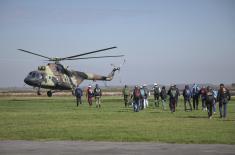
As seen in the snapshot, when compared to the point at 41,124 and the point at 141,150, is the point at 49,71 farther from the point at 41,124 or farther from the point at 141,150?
the point at 141,150

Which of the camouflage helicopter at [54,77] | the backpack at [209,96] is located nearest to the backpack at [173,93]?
the backpack at [209,96]

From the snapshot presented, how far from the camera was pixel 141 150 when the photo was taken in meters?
14.3

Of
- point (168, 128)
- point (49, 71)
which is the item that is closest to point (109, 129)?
point (168, 128)

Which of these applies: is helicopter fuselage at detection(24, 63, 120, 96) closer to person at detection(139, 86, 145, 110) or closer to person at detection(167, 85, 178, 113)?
person at detection(139, 86, 145, 110)

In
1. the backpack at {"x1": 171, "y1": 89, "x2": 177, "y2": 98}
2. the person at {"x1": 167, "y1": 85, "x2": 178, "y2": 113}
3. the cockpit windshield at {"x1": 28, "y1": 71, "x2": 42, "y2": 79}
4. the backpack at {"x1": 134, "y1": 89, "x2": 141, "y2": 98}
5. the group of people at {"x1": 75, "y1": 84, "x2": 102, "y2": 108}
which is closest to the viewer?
the person at {"x1": 167, "y1": 85, "x2": 178, "y2": 113}

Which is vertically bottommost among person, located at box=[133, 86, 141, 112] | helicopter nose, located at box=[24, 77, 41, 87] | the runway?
the runway

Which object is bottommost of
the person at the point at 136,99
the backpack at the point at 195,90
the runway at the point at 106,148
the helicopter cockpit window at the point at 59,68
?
the runway at the point at 106,148

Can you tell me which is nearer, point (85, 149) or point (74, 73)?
point (85, 149)

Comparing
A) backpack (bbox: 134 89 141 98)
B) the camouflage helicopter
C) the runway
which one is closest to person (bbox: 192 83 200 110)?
backpack (bbox: 134 89 141 98)

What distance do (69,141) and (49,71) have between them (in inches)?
1617

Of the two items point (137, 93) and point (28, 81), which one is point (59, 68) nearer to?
point (28, 81)

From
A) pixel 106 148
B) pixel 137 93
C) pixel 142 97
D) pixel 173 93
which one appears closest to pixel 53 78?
pixel 142 97

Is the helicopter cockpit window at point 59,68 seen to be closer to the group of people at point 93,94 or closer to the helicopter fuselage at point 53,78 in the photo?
the helicopter fuselage at point 53,78

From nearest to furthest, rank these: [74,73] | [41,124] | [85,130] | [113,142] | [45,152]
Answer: [45,152] < [113,142] < [85,130] < [41,124] < [74,73]
